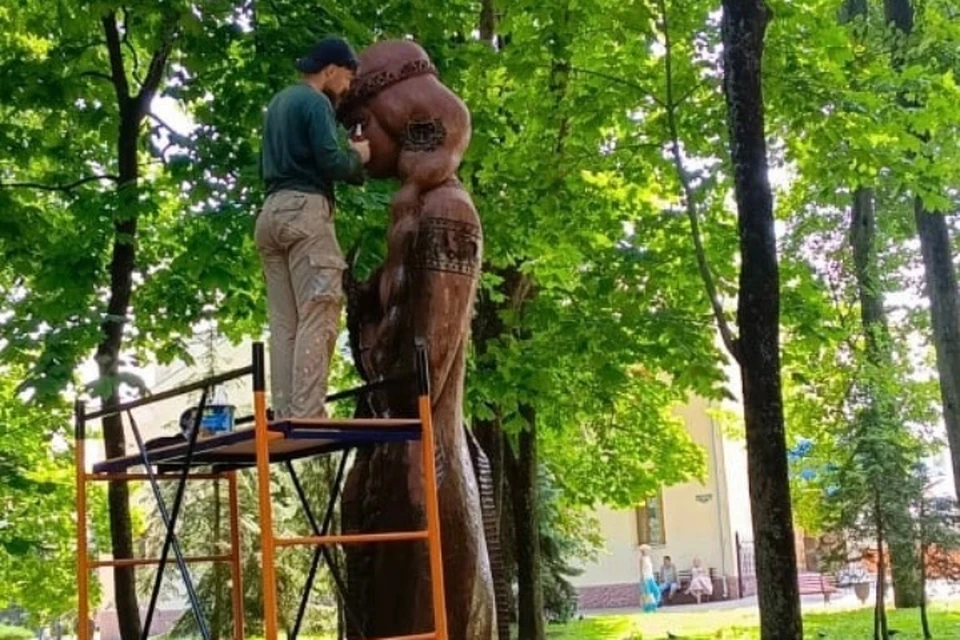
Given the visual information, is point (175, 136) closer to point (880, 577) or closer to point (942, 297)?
point (942, 297)

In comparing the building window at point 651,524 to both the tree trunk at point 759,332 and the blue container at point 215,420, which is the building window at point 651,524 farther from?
the blue container at point 215,420

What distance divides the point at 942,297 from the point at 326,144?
11600mm

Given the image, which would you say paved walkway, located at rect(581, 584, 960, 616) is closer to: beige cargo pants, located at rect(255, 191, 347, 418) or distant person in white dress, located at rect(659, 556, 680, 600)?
distant person in white dress, located at rect(659, 556, 680, 600)

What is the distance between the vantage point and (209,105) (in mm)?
9602

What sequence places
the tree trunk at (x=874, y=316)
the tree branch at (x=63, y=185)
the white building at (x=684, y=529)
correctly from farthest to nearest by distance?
the white building at (x=684, y=529), the tree trunk at (x=874, y=316), the tree branch at (x=63, y=185)

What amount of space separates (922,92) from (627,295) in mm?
3402

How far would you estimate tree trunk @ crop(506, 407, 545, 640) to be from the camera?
14367 mm

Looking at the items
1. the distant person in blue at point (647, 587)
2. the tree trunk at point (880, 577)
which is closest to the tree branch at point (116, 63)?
Result: the tree trunk at point (880, 577)

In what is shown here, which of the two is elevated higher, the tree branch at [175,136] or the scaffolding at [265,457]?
the tree branch at [175,136]

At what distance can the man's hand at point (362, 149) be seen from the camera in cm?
564

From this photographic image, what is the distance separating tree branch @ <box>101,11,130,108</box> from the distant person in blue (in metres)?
22.1

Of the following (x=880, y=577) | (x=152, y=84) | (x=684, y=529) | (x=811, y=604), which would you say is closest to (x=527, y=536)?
(x=880, y=577)

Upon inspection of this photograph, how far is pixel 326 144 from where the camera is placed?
5160 millimetres

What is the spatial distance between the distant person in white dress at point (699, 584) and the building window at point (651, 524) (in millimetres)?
1595
